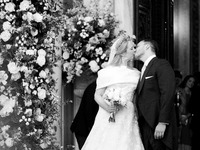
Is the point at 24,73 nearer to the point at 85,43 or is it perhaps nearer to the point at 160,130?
the point at 160,130

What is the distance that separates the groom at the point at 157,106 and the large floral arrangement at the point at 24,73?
1.15 metres

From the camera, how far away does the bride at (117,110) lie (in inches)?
233

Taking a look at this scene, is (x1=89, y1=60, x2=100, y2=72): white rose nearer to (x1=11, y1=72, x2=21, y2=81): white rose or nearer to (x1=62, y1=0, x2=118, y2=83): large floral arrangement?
(x1=62, y1=0, x2=118, y2=83): large floral arrangement

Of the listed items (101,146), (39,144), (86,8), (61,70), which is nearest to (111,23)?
(86,8)

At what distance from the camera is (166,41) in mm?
10703

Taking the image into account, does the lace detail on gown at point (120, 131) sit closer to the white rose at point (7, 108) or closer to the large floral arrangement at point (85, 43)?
the large floral arrangement at point (85, 43)

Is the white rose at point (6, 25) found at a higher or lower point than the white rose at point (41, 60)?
higher

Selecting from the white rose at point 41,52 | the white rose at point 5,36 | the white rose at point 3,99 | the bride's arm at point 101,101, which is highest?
the white rose at point 5,36

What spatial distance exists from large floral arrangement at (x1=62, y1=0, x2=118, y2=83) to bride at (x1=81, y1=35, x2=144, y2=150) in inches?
34.7

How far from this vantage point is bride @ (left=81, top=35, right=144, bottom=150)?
592 cm

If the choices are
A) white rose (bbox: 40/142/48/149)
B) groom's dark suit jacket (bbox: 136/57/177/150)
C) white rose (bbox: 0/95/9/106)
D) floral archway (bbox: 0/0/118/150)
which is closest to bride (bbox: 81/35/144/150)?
groom's dark suit jacket (bbox: 136/57/177/150)

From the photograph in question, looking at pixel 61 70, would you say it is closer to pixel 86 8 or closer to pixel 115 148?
pixel 86 8

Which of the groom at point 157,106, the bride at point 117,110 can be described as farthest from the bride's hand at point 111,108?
the groom at point 157,106

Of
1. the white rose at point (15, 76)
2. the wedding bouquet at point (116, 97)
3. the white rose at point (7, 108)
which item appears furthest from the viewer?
the wedding bouquet at point (116, 97)
